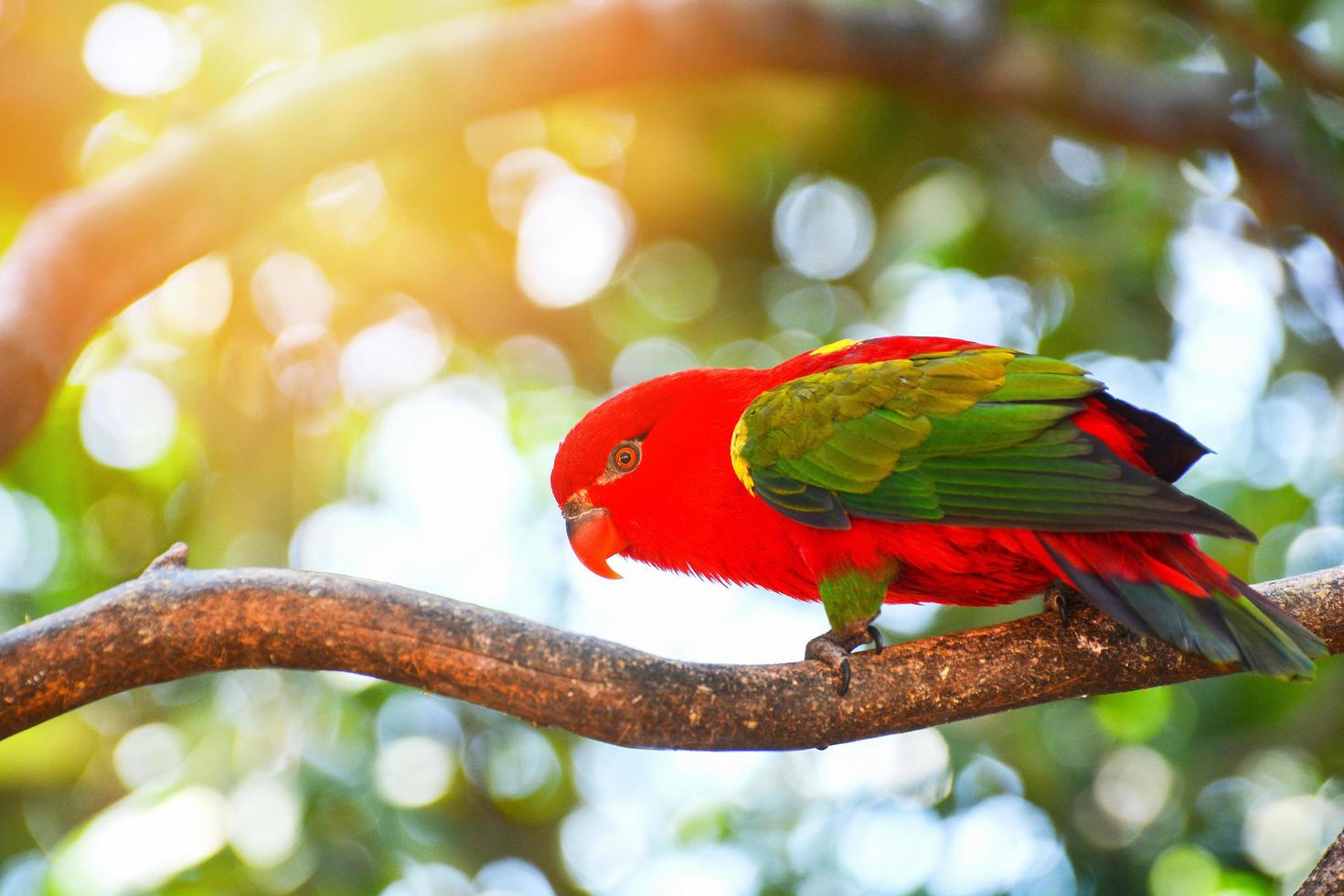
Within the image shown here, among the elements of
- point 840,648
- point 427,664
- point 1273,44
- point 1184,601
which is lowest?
point 1184,601

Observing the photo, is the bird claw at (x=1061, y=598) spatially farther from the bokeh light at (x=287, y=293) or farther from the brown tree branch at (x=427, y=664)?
the bokeh light at (x=287, y=293)

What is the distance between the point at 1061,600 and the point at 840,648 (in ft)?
1.77

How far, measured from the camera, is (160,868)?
3451mm

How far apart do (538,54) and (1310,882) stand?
149 inches

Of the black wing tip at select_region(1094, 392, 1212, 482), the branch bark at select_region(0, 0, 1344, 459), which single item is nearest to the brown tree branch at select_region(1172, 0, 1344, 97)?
the branch bark at select_region(0, 0, 1344, 459)

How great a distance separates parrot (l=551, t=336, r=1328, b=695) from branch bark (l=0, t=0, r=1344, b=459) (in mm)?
1816

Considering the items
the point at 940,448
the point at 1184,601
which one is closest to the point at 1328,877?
the point at 1184,601

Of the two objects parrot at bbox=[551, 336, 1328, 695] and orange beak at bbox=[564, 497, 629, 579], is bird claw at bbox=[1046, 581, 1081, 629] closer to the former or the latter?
parrot at bbox=[551, 336, 1328, 695]

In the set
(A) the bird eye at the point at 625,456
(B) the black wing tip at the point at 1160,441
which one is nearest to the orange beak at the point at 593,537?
(A) the bird eye at the point at 625,456

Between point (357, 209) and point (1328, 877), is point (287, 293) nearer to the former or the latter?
point (357, 209)

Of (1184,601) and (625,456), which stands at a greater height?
(625,456)

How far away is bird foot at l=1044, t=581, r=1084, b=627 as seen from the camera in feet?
8.13

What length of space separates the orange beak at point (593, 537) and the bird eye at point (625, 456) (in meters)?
0.13

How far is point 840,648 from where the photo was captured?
2410 mm
